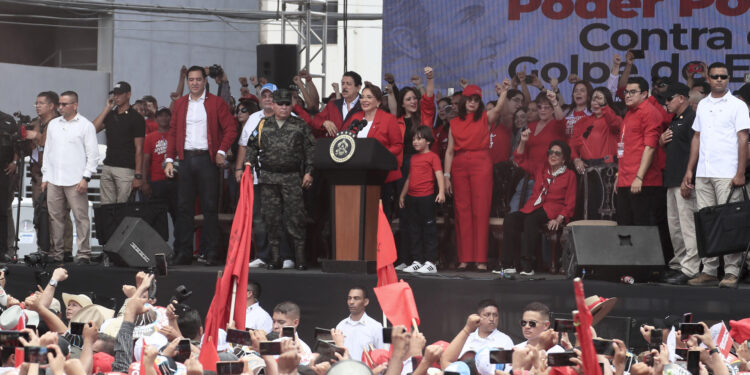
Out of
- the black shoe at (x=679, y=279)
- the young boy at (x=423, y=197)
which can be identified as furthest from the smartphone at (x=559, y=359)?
the young boy at (x=423, y=197)

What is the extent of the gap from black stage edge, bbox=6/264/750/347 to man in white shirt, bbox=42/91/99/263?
145 cm

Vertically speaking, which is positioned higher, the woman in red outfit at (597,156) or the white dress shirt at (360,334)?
the woman in red outfit at (597,156)

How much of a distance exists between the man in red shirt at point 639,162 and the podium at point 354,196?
1.93 m

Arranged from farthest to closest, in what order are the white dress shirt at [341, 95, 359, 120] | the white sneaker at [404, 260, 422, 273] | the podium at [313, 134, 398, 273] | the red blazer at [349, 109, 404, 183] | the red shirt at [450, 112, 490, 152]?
the white dress shirt at [341, 95, 359, 120] → the red shirt at [450, 112, 490, 152] → the red blazer at [349, 109, 404, 183] → the white sneaker at [404, 260, 422, 273] → the podium at [313, 134, 398, 273]

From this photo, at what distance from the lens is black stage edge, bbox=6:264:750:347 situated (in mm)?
8531

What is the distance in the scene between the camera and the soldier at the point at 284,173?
10258 millimetres

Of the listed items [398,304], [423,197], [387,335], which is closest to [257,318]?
[423,197]

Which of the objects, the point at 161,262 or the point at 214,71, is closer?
the point at 161,262

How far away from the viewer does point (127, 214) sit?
11.3 metres

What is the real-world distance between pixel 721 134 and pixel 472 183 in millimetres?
2364

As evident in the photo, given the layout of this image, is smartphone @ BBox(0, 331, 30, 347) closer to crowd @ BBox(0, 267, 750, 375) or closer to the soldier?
crowd @ BBox(0, 267, 750, 375)

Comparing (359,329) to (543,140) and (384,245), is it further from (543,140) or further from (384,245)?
(543,140)

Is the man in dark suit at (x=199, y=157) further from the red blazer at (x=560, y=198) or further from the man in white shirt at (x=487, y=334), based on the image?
the man in white shirt at (x=487, y=334)

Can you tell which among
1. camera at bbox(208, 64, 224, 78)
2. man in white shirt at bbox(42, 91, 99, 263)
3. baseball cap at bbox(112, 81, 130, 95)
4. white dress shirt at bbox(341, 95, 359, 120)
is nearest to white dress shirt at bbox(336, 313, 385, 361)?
white dress shirt at bbox(341, 95, 359, 120)
